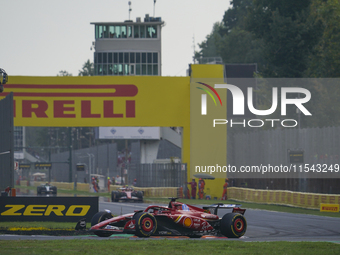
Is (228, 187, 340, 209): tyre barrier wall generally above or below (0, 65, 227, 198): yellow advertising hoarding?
below

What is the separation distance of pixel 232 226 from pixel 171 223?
5.46 feet

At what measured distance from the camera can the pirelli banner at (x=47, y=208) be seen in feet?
60.2

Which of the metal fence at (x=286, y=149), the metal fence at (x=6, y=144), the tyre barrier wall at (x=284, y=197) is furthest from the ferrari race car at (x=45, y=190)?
the metal fence at (x=6, y=144)

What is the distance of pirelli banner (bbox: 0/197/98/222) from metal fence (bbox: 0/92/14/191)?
349 cm

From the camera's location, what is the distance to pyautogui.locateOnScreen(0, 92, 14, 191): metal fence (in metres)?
21.5

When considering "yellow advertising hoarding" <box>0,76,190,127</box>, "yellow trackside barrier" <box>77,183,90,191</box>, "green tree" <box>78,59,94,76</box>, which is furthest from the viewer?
"green tree" <box>78,59,94,76</box>

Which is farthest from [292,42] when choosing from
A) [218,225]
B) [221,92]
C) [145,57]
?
[218,225]

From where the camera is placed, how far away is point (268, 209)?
2725 cm

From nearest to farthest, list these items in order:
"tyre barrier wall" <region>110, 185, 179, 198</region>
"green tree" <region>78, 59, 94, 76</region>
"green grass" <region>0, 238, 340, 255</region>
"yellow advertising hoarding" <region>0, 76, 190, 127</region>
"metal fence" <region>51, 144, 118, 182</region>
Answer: "green grass" <region>0, 238, 340, 255</region> < "yellow advertising hoarding" <region>0, 76, 190, 127</region> < "tyre barrier wall" <region>110, 185, 179, 198</region> < "metal fence" <region>51, 144, 118, 182</region> < "green tree" <region>78, 59, 94, 76</region>

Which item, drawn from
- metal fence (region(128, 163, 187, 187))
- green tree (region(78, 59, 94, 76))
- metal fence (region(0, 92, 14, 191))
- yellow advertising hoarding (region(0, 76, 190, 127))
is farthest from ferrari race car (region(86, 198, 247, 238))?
green tree (region(78, 59, 94, 76))

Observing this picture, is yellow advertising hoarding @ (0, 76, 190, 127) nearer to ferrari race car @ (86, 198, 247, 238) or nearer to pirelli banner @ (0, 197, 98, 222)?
pirelli banner @ (0, 197, 98, 222)

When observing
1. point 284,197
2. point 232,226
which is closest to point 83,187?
point 284,197

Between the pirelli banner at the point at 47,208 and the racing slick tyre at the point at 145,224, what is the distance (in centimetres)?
466

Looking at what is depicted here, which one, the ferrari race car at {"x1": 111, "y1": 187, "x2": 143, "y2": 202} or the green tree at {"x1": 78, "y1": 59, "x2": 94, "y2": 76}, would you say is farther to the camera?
the green tree at {"x1": 78, "y1": 59, "x2": 94, "y2": 76}
